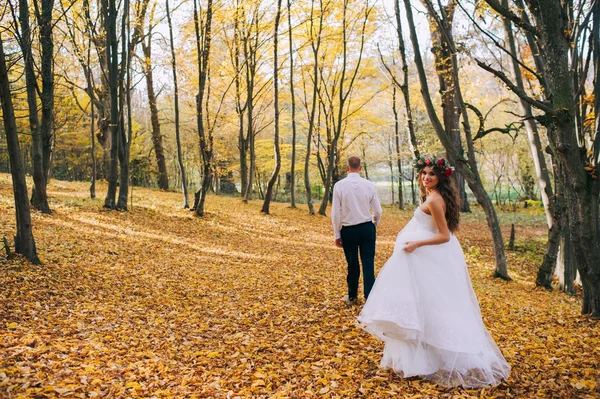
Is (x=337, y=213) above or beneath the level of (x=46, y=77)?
beneath

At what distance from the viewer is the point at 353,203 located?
558 cm

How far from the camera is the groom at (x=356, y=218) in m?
5.62

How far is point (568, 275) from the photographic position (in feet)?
28.0

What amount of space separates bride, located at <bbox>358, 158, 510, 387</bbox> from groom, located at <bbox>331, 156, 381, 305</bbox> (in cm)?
169

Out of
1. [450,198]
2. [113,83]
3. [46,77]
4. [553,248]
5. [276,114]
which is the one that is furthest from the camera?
[276,114]

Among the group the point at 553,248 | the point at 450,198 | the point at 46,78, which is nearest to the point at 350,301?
the point at 450,198

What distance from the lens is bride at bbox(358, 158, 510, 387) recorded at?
11.6 ft

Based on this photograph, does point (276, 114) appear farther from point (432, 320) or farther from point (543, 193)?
point (432, 320)

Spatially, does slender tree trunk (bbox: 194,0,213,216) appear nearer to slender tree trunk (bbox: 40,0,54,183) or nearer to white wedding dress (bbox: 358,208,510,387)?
slender tree trunk (bbox: 40,0,54,183)

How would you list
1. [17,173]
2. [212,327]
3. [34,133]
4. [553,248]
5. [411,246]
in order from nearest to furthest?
[411,246]
[212,327]
[17,173]
[34,133]
[553,248]

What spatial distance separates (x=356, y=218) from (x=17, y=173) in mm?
5196

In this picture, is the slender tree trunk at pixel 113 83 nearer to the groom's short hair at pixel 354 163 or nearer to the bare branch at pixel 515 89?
the groom's short hair at pixel 354 163

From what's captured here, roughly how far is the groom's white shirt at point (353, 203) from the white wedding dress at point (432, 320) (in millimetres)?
1746

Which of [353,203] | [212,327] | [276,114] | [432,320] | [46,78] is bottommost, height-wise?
[212,327]
